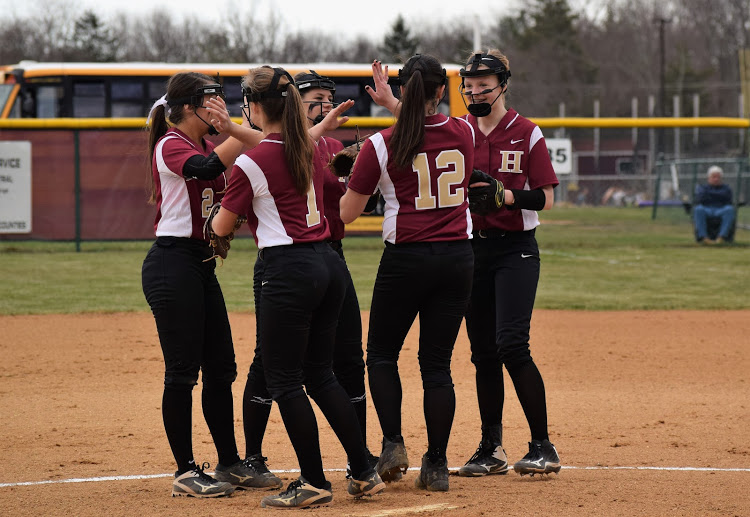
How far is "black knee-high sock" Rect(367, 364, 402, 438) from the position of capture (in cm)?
447

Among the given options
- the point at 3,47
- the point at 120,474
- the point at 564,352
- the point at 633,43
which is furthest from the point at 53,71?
the point at 633,43

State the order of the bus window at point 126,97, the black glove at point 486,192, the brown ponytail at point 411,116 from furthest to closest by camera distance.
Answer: the bus window at point 126,97 → the black glove at point 486,192 → the brown ponytail at point 411,116

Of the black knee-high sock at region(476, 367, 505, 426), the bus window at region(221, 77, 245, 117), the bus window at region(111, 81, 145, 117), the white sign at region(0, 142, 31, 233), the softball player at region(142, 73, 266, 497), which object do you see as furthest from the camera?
the bus window at region(111, 81, 145, 117)

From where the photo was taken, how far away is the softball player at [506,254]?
470 centimetres

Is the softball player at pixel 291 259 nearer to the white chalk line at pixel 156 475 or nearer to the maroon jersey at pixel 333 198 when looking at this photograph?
the maroon jersey at pixel 333 198

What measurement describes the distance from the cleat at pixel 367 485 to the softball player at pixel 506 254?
74 cm

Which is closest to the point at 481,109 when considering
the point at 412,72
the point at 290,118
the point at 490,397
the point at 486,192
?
the point at 486,192

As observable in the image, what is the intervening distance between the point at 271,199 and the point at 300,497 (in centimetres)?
123

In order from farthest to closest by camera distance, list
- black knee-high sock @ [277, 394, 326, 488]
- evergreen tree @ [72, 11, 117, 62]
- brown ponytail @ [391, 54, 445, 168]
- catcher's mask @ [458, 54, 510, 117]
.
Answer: evergreen tree @ [72, 11, 117, 62] < catcher's mask @ [458, 54, 510, 117] < brown ponytail @ [391, 54, 445, 168] < black knee-high sock @ [277, 394, 326, 488]

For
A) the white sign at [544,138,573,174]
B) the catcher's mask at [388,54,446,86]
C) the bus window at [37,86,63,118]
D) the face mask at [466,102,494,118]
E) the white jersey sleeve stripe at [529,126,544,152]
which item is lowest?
the white jersey sleeve stripe at [529,126,544,152]

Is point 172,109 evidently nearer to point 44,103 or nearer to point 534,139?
point 534,139

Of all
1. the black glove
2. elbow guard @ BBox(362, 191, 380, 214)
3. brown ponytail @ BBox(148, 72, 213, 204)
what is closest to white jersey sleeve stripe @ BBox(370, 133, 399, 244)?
elbow guard @ BBox(362, 191, 380, 214)

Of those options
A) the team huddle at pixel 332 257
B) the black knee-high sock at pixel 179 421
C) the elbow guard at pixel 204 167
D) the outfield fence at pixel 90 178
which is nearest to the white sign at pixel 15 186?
the outfield fence at pixel 90 178

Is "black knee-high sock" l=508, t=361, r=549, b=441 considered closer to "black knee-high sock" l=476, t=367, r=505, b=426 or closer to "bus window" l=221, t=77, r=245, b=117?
"black knee-high sock" l=476, t=367, r=505, b=426
